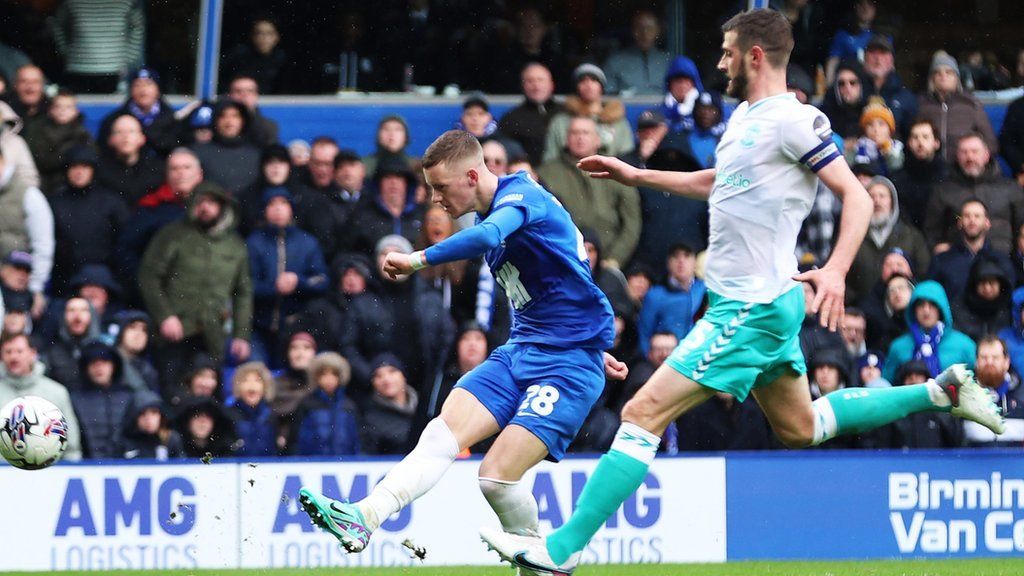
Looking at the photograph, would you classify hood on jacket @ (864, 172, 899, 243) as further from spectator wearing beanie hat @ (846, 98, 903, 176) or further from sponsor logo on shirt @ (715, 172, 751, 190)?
sponsor logo on shirt @ (715, 172, 751, 190)

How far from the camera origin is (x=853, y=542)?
1125 centimetres

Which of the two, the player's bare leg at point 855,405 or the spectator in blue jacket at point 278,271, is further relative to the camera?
the spectator in blue jacket at point 278,271

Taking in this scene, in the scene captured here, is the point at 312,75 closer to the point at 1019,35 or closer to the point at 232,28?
the point at 232,28

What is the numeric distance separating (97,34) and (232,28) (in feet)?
5.57

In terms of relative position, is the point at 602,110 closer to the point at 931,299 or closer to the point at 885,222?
the point at 885,222

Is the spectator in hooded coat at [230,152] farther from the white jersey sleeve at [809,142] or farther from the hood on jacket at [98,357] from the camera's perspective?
the white jersey sleeve at [809,142]

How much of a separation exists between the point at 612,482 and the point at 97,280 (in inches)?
268

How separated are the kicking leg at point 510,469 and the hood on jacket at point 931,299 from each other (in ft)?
17.9

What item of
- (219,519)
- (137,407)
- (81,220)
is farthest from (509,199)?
(81,220)

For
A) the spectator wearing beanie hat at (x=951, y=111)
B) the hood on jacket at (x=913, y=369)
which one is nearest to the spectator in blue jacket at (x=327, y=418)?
the hood on jacket at (x=913, y=369)

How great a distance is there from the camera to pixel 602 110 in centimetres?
1362

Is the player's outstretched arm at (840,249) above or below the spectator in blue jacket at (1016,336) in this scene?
above

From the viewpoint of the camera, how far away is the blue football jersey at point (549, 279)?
736cm

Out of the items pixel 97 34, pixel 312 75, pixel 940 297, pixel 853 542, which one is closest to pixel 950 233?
pixel 940 297
